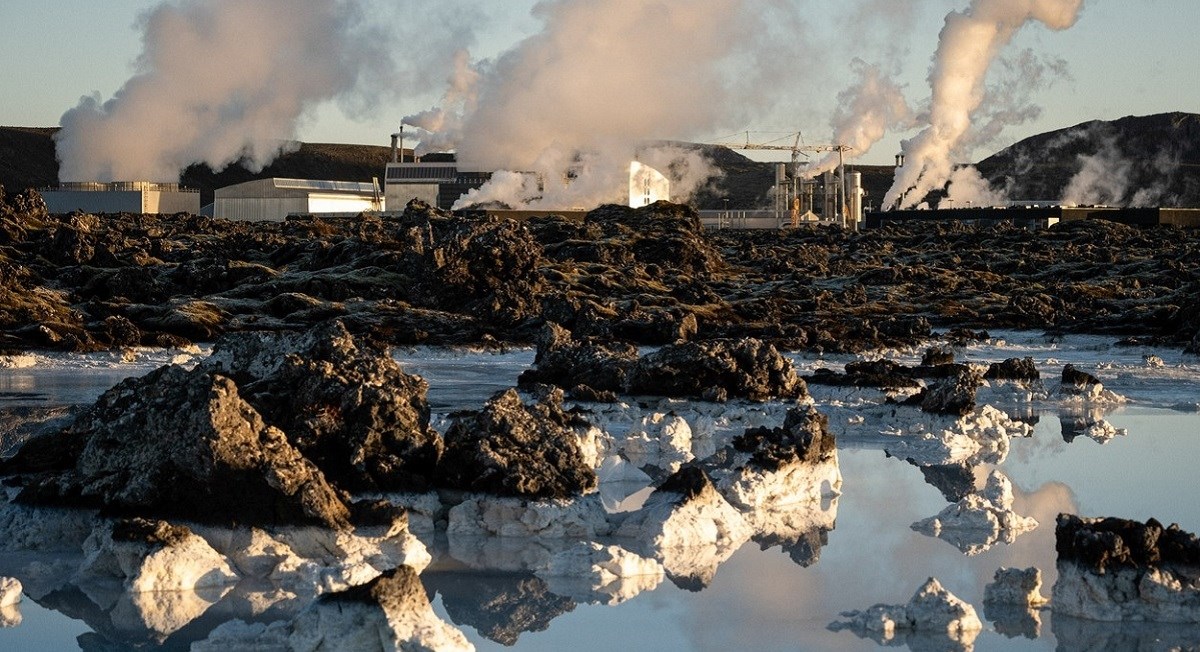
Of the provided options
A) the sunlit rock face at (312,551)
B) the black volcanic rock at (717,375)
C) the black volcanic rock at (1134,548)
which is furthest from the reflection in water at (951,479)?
the sunlit rock face at (312,551)

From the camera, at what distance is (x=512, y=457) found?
42.2 ft

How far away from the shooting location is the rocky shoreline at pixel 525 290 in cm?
3097

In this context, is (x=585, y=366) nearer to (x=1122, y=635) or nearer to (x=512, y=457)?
(x=512, y=457)

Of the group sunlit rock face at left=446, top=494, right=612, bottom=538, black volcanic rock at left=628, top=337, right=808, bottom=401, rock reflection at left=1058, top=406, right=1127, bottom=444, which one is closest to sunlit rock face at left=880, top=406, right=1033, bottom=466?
rock reflection at left=1058, top=406, right=1127, bottom=444

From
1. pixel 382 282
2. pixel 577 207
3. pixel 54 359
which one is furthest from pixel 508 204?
pixel 54 359

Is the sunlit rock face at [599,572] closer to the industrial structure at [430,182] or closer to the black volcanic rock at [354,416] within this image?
the black volcanic rock at [354,416]

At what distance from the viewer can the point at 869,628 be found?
9914mm

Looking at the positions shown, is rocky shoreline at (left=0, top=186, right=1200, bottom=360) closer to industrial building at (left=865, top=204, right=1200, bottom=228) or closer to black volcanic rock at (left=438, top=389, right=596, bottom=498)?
black volcanic rock at (left=438, top=389, right=596, bottom=498)

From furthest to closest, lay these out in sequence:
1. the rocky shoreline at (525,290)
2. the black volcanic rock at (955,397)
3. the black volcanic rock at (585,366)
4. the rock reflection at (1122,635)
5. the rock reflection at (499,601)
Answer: the rocky shoreline at (525,290) → the black volcanic rock at (585,366) → the black volcanic rock at (955,397) → the rock reflection at (499,601) → the rock reflection at (1122,635)

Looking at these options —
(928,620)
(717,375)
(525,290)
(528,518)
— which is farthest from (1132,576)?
(525,290)

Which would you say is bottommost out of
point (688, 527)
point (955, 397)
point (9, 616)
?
point (9, 616)

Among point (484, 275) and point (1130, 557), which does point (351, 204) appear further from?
point (1130, 557)

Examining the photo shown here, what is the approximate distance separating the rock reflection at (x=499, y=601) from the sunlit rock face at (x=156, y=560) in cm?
140

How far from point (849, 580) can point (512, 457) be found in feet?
9.34
